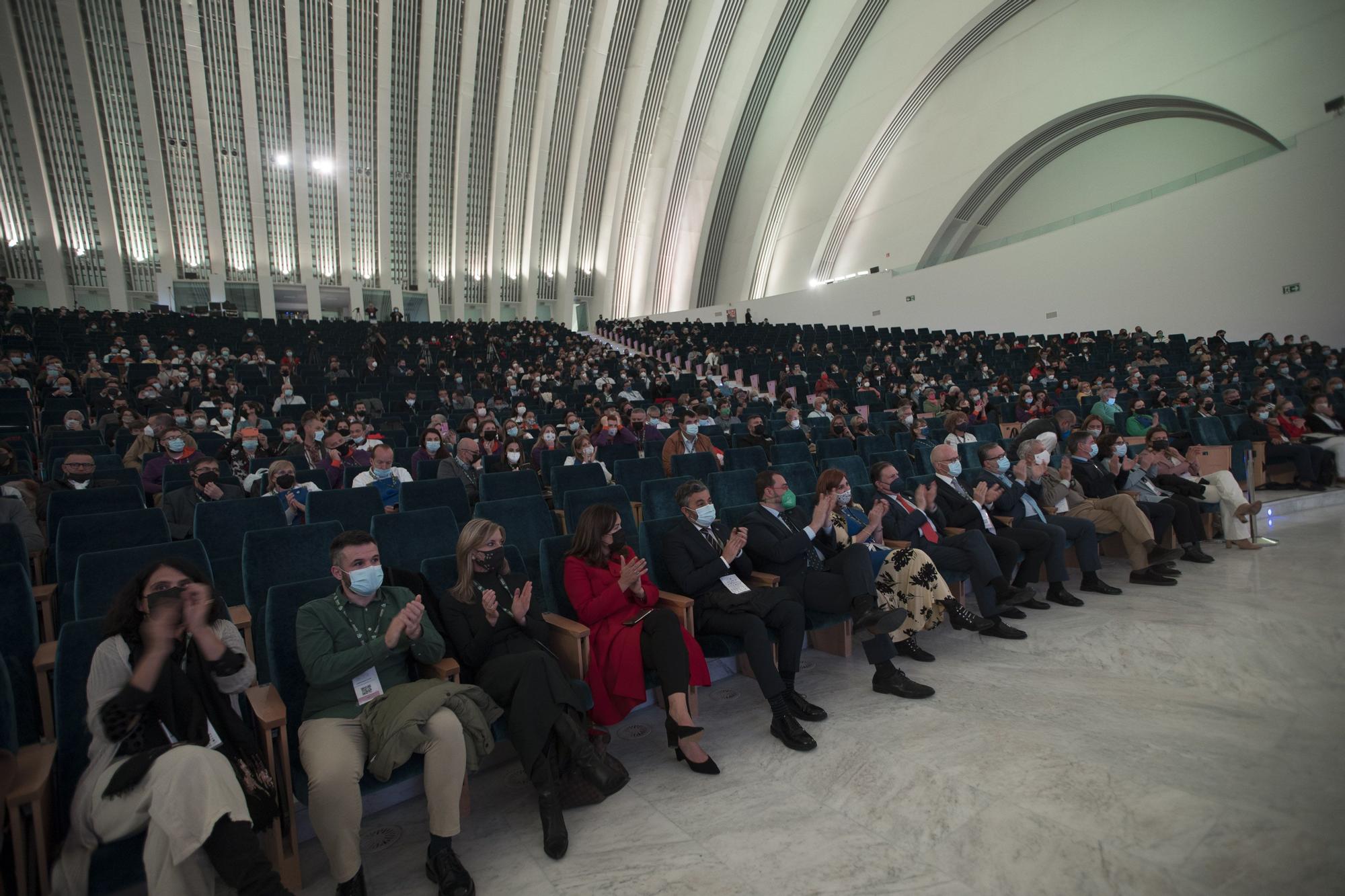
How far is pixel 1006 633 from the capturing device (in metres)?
3.95

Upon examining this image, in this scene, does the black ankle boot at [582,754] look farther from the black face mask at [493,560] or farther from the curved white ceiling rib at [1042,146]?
the curved white ceiling rib at [1042,146]

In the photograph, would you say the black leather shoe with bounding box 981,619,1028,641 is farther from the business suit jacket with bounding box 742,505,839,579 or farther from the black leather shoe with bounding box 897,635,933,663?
the business suit jacket with bounding box 742,505,839,579

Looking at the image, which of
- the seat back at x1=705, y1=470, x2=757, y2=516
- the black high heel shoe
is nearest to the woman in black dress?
the black high heel shoe

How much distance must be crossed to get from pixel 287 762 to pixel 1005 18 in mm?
24569

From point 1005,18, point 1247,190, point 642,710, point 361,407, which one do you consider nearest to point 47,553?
point 642,710

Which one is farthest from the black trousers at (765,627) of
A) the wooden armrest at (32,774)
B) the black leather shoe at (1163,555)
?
the black leather shoe at (1163,555)

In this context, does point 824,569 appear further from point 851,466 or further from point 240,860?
point 240,860

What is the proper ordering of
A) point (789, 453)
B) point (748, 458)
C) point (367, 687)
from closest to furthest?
1. point (367, 687)
2. point (748, 458)
3. point (789, 453)

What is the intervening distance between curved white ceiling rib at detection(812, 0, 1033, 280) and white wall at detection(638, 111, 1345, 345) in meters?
5.43

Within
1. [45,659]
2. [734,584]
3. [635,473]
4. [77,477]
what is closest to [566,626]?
[734,584]

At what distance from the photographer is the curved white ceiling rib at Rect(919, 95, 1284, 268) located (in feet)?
54.7

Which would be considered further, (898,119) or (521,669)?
(898,119)

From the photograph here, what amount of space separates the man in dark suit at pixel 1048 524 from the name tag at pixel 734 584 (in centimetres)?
222

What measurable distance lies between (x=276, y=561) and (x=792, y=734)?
2.35 m
